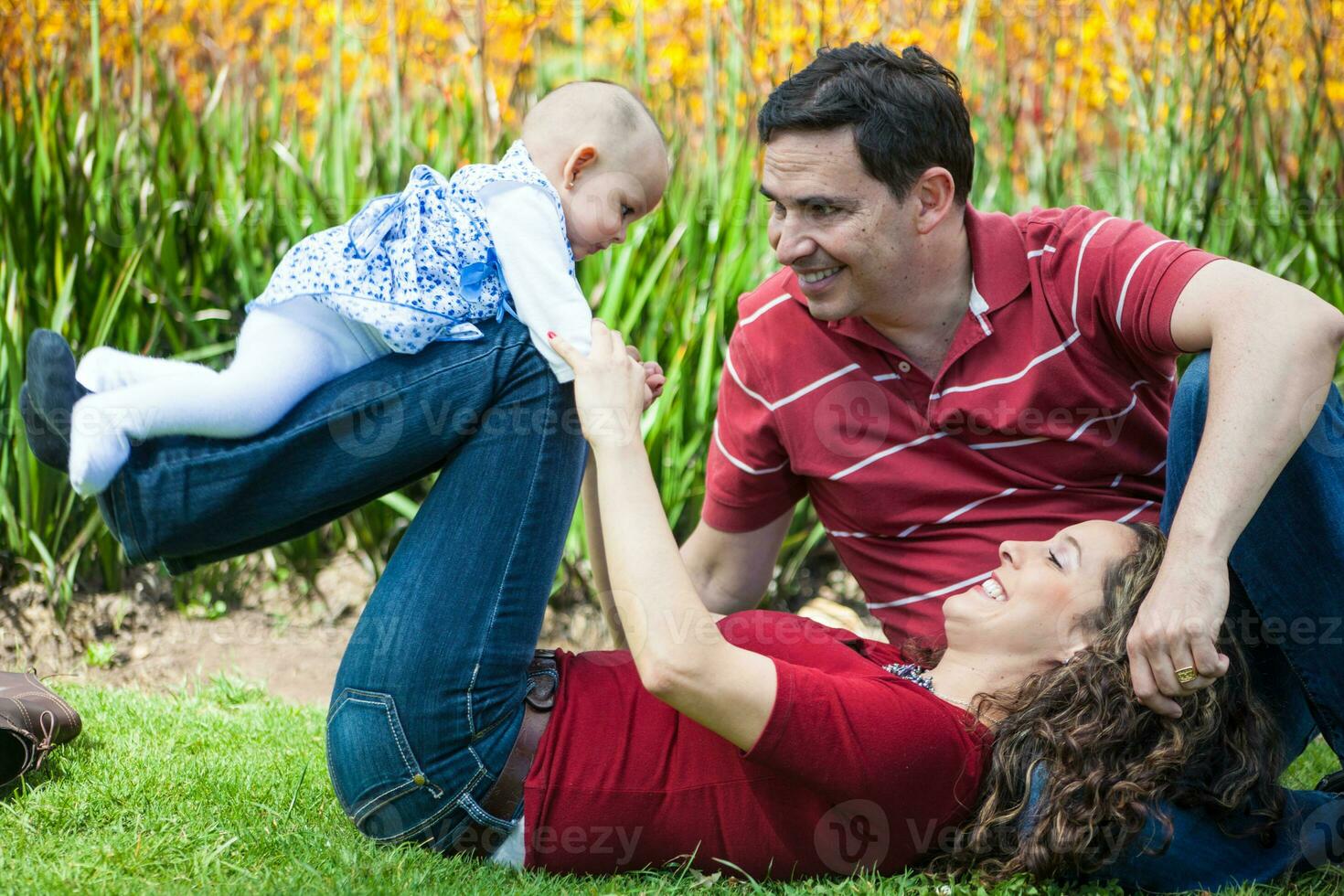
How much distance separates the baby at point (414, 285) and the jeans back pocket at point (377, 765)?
1.52 feet

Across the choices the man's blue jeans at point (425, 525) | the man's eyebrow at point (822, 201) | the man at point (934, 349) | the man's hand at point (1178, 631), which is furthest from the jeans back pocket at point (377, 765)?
the man's eyebrow at point (822, 201)

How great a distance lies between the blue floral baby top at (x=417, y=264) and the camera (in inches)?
80.6

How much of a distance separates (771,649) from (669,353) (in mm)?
1714

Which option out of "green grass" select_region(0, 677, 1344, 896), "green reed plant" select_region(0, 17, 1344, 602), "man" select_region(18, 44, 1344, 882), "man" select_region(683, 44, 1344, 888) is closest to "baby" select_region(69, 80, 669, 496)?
"man" select_region(18, 44, 1344, 882)

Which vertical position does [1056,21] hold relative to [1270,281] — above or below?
above

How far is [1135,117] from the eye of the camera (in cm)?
451

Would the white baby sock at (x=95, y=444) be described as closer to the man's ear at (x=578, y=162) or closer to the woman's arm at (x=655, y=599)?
the woman's arm at (x=655, y=599)

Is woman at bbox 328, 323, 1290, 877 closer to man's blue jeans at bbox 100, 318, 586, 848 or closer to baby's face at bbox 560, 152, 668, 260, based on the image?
man's blue jeans at bbox 100, 318, 586, 848

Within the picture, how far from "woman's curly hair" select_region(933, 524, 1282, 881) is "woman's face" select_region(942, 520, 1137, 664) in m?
0.03

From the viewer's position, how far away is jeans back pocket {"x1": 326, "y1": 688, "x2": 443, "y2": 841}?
1.93 metres

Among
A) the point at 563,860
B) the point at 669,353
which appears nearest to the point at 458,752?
the point at 563,860

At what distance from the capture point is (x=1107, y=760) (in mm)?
1926

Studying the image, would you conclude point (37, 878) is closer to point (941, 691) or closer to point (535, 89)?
point (941, 691)

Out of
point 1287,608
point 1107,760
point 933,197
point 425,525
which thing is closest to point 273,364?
point 425,525
